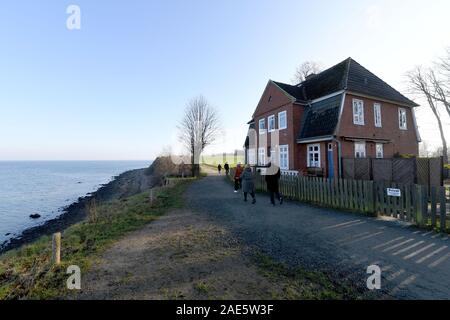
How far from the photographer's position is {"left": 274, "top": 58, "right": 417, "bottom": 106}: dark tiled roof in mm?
17016

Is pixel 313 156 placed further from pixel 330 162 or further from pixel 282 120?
pixel 282 120

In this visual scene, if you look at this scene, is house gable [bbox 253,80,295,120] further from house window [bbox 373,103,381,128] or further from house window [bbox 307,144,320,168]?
house window [bbox 373,103,381,128]

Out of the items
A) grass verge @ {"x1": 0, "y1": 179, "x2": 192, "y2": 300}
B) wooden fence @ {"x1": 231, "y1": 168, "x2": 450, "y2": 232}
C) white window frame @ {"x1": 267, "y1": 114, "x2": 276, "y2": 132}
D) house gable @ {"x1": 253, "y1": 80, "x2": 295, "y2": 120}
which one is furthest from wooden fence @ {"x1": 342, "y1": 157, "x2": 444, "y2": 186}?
grass verge @ {"x1": 0, "y1": 179, "x2": 192, "y2": 300}

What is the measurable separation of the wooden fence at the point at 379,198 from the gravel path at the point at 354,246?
505 mm

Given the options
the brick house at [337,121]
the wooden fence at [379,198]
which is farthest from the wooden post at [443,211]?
the brick house at [337,121]

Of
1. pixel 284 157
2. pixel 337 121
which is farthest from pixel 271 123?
pixel 337 121

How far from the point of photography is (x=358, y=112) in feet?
56.1

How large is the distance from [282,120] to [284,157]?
3.45m

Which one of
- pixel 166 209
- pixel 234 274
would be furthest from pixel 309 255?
pixel 166 209

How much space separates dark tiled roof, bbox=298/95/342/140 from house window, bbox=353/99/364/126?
5.66ft

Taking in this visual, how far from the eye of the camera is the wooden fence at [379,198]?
648 centimetres
